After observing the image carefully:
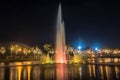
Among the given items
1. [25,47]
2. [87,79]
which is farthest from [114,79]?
[25,47]

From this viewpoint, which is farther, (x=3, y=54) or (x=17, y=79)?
(x=3, y=54)

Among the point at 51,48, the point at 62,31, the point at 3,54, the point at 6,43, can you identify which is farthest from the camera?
the point at 6,43

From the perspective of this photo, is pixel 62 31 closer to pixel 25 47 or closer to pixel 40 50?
pixel 40 50

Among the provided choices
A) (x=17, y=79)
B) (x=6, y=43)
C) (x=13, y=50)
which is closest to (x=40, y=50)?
(x=13, y=50)

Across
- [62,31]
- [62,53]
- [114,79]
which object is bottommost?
[114,79]

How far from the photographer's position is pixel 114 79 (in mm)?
44438

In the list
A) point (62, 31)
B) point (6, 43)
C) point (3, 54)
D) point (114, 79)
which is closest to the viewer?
point (114, 79)

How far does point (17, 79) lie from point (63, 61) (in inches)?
1661

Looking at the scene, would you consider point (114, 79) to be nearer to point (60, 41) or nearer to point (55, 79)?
point (55, 79)

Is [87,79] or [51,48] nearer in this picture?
[87,79]

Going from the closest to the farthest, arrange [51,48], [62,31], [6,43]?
1. [62,31]
2. [51,48]
3. [6,43]

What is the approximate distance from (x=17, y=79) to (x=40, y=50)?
128 metres

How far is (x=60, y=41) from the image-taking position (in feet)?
281

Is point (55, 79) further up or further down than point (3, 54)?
further down
